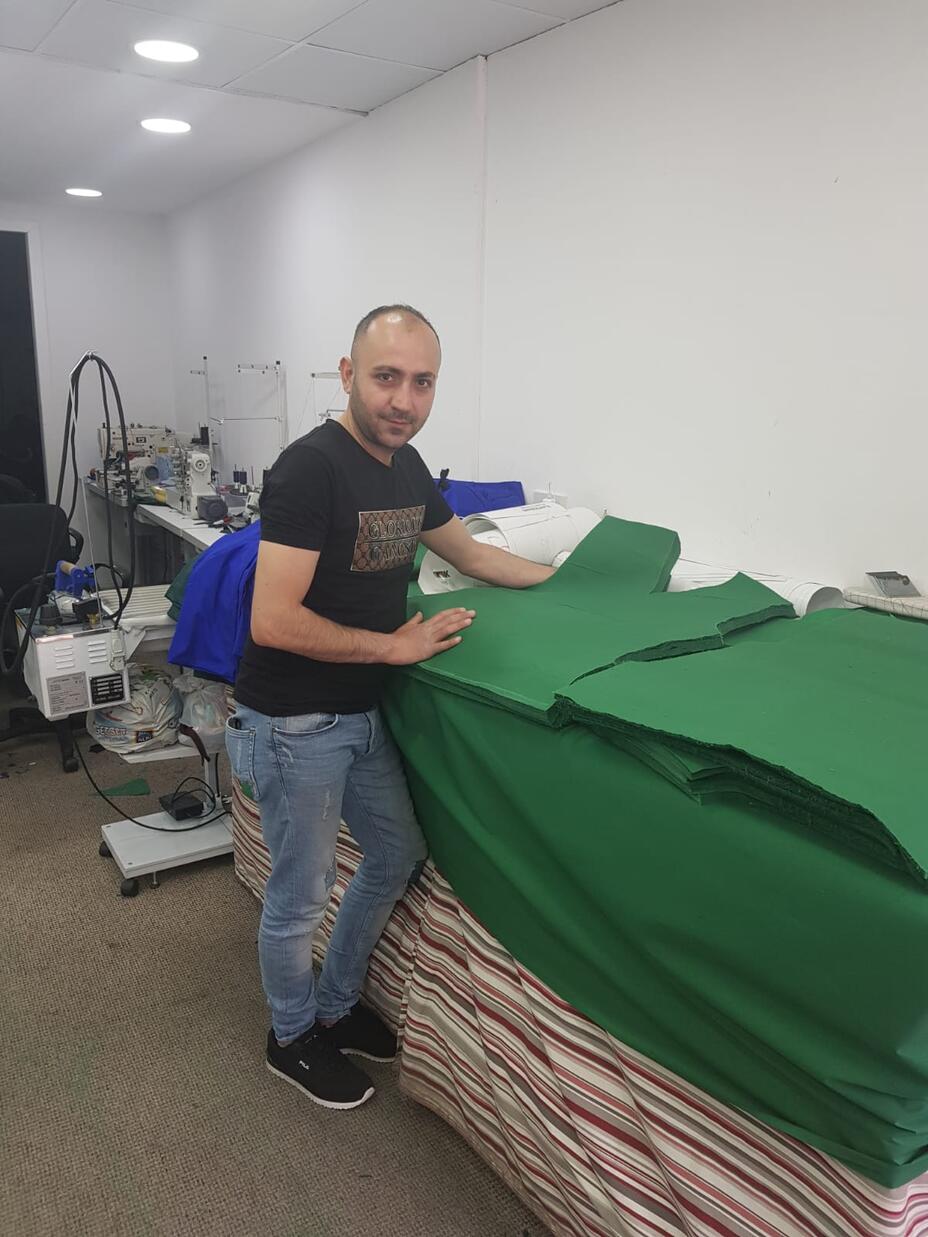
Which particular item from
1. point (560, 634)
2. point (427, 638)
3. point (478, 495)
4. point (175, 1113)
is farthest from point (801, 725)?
point (478, 495)

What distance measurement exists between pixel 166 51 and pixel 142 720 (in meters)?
2.16

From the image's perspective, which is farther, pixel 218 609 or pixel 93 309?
pixel 93 309

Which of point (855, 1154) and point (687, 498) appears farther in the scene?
point (687, 498)

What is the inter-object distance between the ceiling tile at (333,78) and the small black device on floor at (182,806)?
7.97ft

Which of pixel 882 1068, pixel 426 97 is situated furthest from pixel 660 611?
pixel 426 97

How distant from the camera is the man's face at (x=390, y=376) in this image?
5.17ft

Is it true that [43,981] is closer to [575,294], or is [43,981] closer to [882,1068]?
[882,1068]

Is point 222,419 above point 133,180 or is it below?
below

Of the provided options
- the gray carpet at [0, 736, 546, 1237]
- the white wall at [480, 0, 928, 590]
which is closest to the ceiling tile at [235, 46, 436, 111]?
the white wall at [480, 0, 928, 590]

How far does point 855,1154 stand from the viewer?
0.99 metres

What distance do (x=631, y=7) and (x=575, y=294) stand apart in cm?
71

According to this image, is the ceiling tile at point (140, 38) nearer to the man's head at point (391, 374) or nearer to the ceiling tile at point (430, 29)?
the ceiling tile at point (430, 29)

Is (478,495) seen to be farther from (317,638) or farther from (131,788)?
(131,788)

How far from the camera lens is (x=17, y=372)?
229 inches
